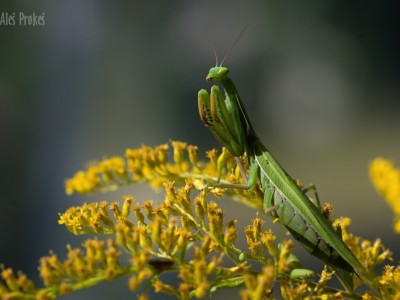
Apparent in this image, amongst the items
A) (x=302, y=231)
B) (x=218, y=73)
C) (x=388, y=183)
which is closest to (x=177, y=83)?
(x=218, y=73)

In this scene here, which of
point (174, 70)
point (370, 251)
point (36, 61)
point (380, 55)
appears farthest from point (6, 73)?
point (370, 251)

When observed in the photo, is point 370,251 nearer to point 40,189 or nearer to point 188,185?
point 188,185

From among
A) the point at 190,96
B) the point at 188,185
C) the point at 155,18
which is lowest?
the point at 188,185

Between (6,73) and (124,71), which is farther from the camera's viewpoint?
(124,71)

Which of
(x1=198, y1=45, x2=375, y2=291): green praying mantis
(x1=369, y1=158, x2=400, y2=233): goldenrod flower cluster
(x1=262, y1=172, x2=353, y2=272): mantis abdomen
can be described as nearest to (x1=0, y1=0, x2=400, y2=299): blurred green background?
(x1=369, y1=158, x2=400, y2=233): goldenrod flower cluster

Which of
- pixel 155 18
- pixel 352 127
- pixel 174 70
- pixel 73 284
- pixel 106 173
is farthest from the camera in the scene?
pixel 155 18

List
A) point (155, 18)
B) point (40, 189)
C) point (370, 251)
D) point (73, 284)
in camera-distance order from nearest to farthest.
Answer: point (73, 284)
point (370, 251)
point (40, 189)
point (155, 18)
